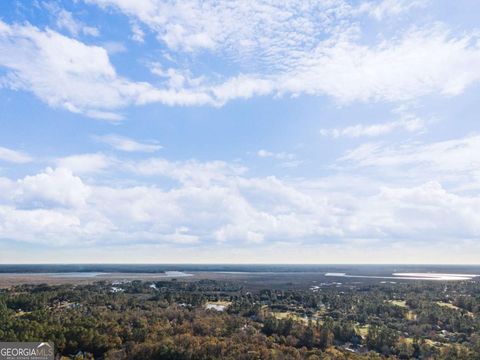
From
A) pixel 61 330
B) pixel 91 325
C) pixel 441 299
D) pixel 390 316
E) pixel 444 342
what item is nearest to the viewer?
pixel 61 330

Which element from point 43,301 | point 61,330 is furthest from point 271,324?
point 43,301

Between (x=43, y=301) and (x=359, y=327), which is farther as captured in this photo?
(x=43, y=301)

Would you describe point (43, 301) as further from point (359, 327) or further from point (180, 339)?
point (359, 327)

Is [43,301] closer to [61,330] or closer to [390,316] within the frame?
[61,330]

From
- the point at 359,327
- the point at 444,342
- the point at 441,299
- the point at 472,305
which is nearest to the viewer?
the point at 444,342

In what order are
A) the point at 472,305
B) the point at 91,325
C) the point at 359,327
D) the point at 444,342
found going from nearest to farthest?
the point at 91,325, the point at 444,342, the point at 359,327, the point at 472,305

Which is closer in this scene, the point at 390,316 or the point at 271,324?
the point at 271,324

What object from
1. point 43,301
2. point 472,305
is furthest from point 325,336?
point 43,301

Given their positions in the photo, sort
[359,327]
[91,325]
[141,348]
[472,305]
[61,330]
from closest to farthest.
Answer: [141,348], [61,330], [91,325], [359,327], [472,305]
